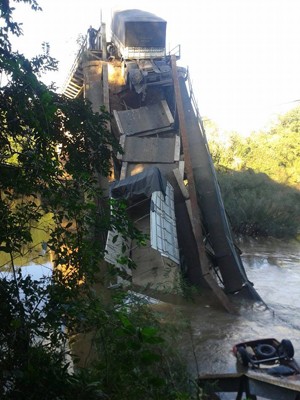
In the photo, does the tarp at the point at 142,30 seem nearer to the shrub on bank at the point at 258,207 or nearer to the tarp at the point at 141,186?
the tarp at the point at 141,186

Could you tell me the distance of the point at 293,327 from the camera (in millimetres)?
8945

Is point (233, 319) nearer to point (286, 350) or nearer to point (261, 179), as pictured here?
point (286, 350)

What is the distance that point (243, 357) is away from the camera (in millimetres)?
5996

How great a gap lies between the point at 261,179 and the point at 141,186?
578 inches

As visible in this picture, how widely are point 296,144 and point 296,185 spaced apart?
6.08 m

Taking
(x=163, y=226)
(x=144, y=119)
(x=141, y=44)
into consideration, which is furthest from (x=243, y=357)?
(x=141, y=44)

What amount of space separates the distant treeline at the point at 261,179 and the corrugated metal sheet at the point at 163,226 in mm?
9628

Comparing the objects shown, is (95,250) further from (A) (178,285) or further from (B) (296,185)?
(B) (296,185)

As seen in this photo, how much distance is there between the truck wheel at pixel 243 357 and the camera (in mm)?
5949

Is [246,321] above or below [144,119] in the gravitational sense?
below

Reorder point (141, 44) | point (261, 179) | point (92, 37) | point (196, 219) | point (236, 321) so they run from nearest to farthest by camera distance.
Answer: point (236, 321) → point (196, 219) → point (141, 44) → point (92, 37) → point (261, 179)

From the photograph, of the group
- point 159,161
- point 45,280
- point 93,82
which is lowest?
point 45,280

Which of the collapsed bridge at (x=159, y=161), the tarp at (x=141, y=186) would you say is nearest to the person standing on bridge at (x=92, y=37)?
the collapsed bridge at (x=159, y=161)

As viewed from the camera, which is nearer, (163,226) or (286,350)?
(286,350)
